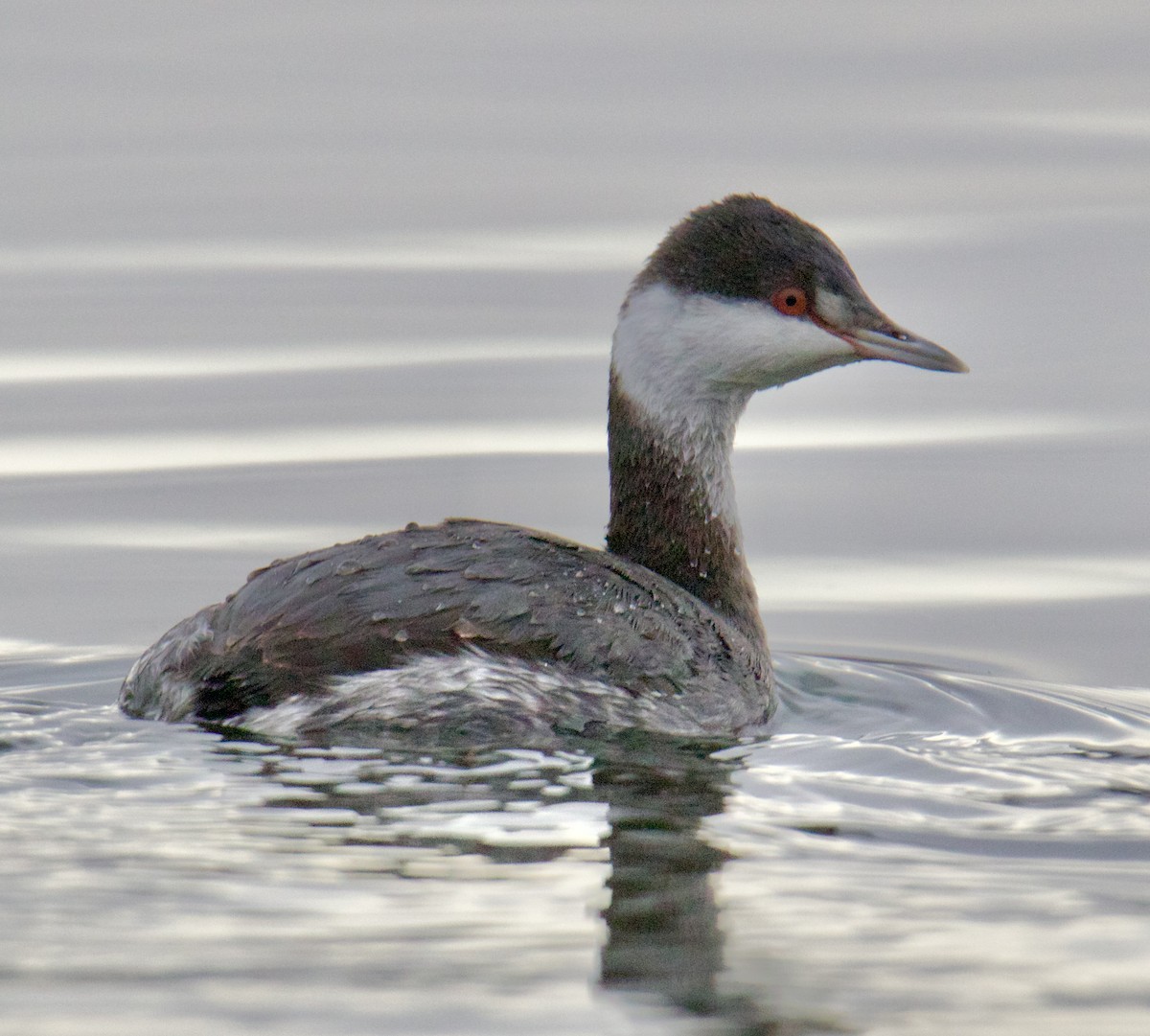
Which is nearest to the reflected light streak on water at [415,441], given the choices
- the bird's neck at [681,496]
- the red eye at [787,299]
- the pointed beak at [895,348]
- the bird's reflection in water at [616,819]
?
the bird's neck at [681,496]

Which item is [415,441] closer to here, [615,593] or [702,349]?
[702,349]

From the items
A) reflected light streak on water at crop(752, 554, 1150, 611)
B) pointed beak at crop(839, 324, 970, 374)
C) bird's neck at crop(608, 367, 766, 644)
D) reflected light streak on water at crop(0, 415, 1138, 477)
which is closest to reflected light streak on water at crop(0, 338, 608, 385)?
reflected light streak on water at crop(0, 415, 1138, 477)

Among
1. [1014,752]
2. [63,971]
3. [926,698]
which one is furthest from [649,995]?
[926,698]

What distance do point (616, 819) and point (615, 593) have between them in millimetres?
1050

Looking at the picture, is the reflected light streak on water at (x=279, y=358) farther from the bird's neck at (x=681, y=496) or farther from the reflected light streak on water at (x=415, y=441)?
the bird's neck at (x=681, y=496)

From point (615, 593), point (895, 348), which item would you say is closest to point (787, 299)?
point (895, 348)

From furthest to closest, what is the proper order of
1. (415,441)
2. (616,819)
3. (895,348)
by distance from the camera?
(415,441), (895,348), (616,819)

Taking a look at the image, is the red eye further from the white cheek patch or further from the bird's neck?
the bird's neck

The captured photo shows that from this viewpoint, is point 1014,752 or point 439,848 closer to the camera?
point 439,848

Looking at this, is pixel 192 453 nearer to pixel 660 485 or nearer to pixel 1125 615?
pixel 660 485

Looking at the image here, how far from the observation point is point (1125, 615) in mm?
9289

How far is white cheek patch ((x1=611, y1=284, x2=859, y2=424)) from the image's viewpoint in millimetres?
8156

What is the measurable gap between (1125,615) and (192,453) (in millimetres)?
4066

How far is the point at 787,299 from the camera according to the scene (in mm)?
8172
